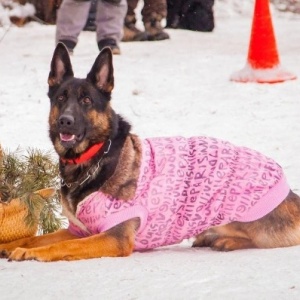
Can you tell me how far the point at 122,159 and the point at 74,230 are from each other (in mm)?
426

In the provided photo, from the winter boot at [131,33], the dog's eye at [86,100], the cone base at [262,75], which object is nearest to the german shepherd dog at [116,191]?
the dog's eye at [86,100]

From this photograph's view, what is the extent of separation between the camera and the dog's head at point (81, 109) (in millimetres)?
4297

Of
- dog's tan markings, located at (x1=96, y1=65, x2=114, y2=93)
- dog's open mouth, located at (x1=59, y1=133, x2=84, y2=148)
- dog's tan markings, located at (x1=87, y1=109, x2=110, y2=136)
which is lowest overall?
dog's open mouth, located at (x1=59, y1=133, x2=84, y2=148)

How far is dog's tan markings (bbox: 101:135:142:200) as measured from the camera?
168 inches

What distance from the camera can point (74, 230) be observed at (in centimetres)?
Answer: 449

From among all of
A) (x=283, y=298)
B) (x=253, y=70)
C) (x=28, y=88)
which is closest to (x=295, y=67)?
(x=253, y=70)

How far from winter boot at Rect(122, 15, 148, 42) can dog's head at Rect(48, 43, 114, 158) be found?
649 cm

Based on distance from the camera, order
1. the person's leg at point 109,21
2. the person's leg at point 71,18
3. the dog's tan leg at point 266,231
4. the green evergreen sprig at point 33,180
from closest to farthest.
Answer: the dog's tan leg at point 266,231 < the green evergreen sprig at point 33,180 < the person's leg at point 71,18 < the person's leg at point 109,21

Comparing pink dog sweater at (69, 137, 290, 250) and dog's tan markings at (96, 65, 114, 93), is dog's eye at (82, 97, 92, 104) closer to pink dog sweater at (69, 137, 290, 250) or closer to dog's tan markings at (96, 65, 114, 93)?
dog's tan markings at (96, 65, 114, 93)

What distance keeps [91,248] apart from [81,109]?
65cm

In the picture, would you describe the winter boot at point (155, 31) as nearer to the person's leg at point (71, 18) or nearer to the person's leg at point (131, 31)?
the person's leg at point (131, 31)

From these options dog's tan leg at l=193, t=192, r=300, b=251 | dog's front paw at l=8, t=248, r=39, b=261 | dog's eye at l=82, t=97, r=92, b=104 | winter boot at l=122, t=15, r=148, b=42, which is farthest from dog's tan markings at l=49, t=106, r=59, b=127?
winter boot at l=122, t=15, r=148, b=42

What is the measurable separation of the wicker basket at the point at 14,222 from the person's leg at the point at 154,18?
259 inches

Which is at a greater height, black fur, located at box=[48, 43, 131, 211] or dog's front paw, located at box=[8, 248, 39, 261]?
black fur, located at box=[48, 43, 131, 211]
